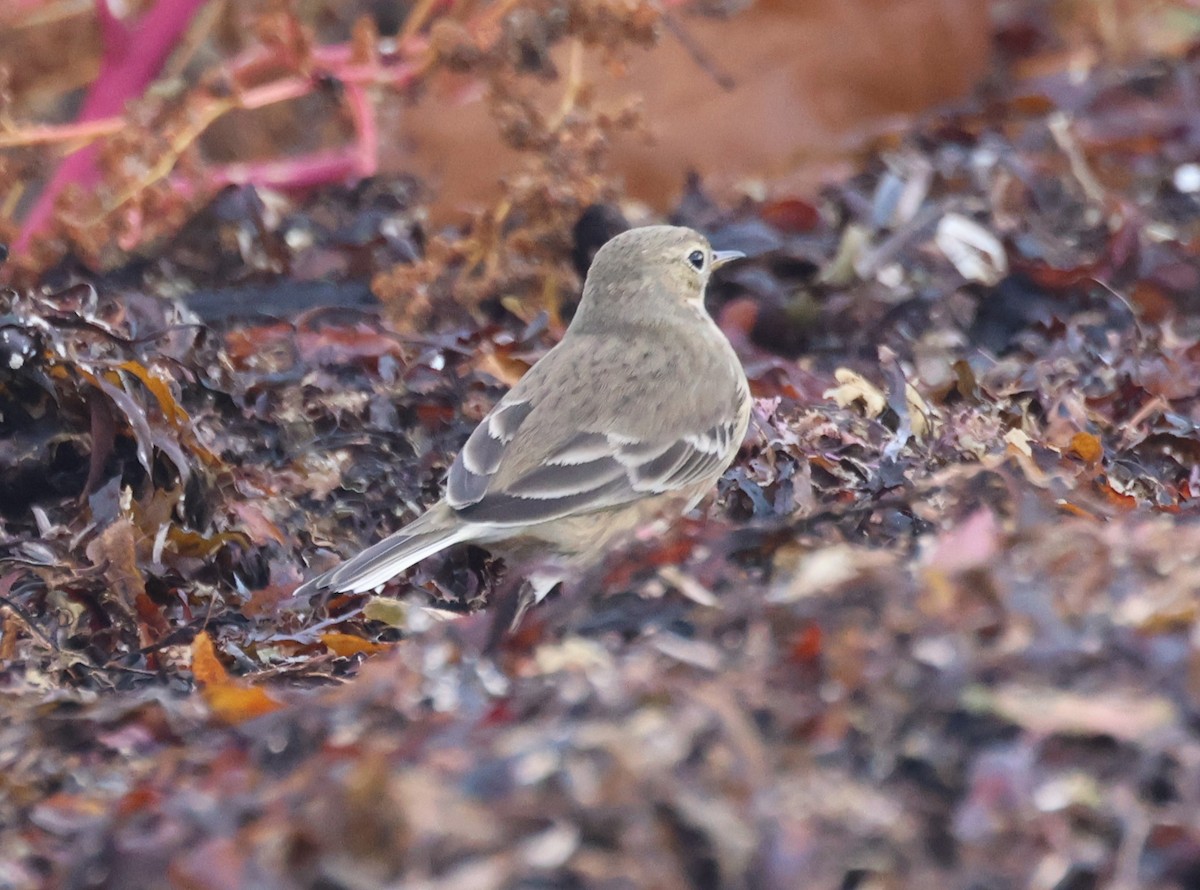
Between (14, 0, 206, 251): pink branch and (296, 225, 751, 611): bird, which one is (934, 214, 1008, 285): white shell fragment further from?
(14, 0, 206, 251): pink branch

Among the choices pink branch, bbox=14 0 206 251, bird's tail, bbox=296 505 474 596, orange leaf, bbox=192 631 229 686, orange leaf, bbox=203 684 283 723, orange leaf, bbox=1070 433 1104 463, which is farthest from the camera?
pink branch, bbox=14 0 206 251

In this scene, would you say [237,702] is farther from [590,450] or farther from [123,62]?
[123,62]

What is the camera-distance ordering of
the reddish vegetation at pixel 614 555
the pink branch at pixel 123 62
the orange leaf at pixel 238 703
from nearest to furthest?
the reddish vegetation at pixel 614 555
the orange leaf at pixel 238 703
the pink branch at pixel 123 62

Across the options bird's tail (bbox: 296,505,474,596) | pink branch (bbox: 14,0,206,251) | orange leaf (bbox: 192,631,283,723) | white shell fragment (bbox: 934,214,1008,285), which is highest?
pink branch (bbox: 14,0,206,251)

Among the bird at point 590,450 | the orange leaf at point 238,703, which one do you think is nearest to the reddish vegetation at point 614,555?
the orange leaf at point 238,703

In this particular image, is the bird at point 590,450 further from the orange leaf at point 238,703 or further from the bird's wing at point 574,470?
the orange leaf at point 238,703

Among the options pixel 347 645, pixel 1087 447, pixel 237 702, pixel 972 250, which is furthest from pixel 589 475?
pixel 972 250

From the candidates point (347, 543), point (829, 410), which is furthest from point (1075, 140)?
point (347, 543)

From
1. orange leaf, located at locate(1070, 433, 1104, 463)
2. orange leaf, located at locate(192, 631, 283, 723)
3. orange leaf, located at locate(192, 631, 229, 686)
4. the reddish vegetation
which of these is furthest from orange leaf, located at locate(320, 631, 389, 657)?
orange leaf, located at locate(1070, 433, 1104, 463)
